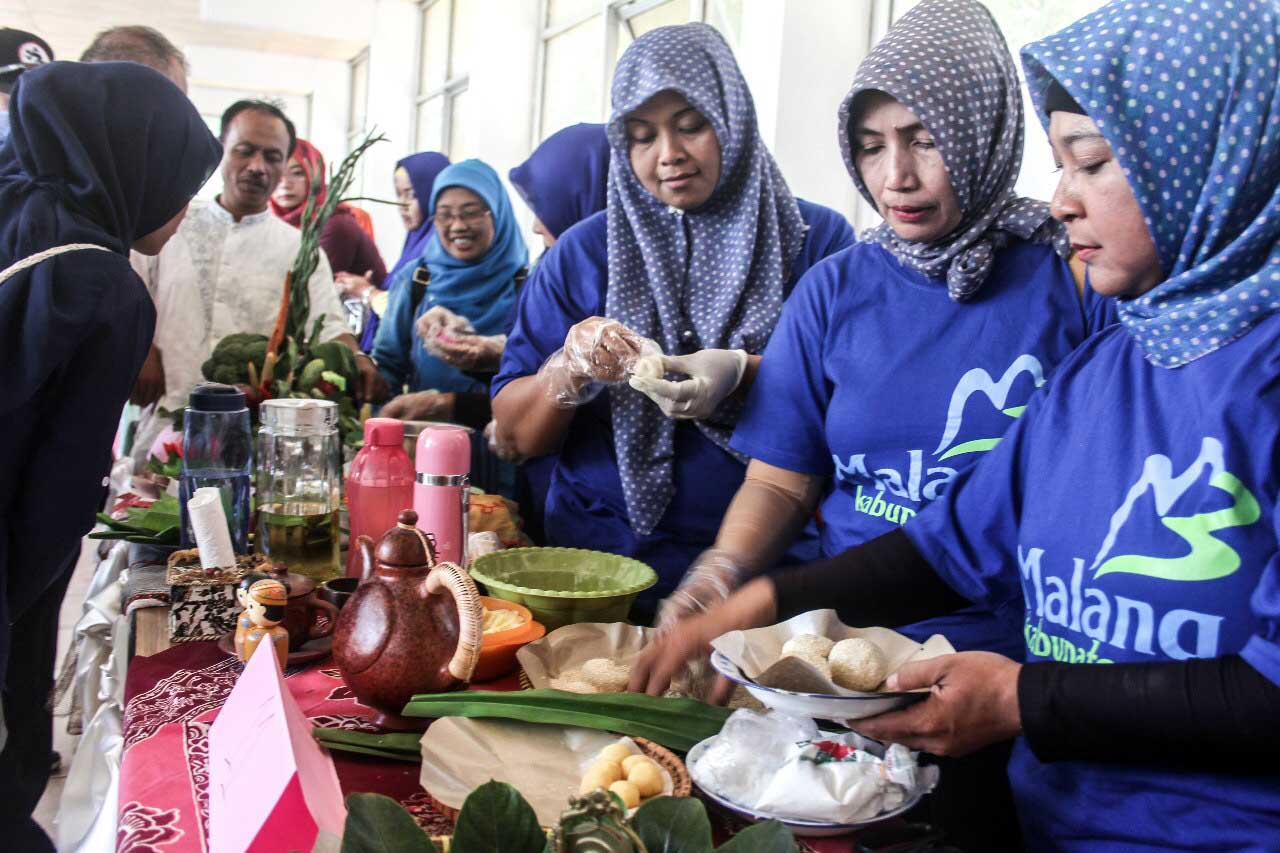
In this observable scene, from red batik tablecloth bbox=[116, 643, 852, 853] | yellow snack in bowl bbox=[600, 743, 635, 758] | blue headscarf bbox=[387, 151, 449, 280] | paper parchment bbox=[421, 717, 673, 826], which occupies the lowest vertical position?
red batik tablecloth bbox=[116, 643, 852, 853]

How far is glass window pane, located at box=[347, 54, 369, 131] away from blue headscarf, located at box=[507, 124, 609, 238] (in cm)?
743

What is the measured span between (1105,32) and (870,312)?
50cm

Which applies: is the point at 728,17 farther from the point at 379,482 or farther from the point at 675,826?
the point at 675,826

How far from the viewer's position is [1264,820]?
81 cm

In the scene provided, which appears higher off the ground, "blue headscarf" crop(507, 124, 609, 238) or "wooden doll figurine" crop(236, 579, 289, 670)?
"blue headscarf" crop(507, 124, 609, 238)

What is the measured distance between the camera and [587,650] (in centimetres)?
119

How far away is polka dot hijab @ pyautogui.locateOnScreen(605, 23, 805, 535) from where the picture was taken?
5.74ft

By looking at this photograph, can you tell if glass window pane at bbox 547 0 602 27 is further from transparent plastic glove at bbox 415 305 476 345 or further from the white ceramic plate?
the white ceramic plate

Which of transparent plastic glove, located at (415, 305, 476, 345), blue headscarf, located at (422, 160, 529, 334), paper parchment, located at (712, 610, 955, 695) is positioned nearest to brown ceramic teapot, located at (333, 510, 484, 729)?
paper parchment, located at (712, 610, 955, 695)

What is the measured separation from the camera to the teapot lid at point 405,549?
1001mm

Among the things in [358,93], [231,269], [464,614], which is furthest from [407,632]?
[358,93]

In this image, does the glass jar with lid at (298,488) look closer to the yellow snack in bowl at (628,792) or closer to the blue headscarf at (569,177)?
the yellow snack in bowl at (628,792)

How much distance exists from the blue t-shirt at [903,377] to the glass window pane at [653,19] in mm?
3356

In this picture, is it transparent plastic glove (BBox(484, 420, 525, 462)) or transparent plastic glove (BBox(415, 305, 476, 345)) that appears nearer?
transparent plastic glove (BBox(484, 420, 525, 462))
